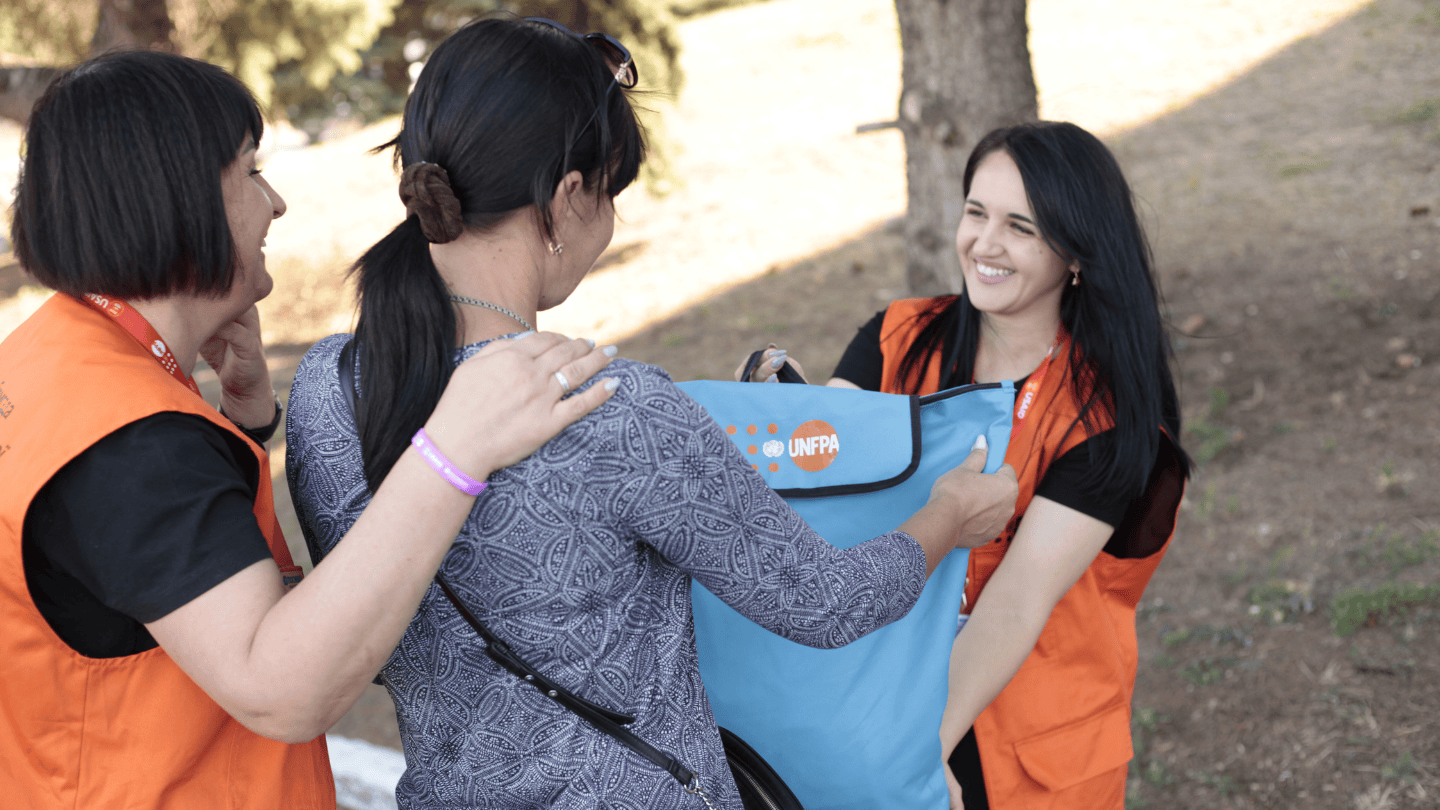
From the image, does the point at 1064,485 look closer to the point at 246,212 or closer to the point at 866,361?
the point at 866,361

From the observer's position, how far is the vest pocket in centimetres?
209

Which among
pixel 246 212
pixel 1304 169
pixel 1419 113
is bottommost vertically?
pixel 1304 169

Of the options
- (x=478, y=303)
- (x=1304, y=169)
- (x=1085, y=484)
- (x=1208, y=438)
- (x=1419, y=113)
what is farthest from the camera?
(x=1419, y=113)

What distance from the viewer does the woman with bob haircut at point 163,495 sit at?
1104mm

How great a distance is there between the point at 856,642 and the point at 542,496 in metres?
0.77

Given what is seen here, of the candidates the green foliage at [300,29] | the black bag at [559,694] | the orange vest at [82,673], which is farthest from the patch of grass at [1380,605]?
the green foliage at [300,29]

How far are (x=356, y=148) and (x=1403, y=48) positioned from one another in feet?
40.5

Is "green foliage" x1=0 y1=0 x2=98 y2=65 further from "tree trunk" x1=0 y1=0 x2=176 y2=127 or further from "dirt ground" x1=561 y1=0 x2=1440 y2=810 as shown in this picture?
"dirt ground" x1=561 y1=0 x2=1440 y2=810

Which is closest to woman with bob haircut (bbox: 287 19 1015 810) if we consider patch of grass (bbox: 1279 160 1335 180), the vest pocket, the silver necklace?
the silver necklace

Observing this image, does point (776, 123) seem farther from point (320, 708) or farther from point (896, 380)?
point (320, 708)

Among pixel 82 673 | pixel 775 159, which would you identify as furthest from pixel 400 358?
pixel 775 159

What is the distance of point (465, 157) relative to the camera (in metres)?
1.26

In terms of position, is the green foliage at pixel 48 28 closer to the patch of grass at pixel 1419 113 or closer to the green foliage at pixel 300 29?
the green foliage at pixel 300 29

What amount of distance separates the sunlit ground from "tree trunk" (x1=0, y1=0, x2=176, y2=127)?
1544 millimetres
